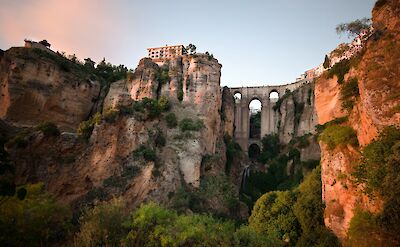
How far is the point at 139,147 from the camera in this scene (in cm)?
3594

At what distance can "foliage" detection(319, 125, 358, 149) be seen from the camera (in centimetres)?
1991

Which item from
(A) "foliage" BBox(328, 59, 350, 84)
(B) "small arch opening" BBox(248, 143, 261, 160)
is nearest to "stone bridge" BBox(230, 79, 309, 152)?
(B) "small arch opening" BBox(248, 143, 261, 160)

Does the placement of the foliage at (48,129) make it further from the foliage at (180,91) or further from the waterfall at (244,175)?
the waterfall at (244,175)

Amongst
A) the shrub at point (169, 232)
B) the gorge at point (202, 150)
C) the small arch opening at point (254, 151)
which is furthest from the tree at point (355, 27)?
the small arch opening at point (254, 151)

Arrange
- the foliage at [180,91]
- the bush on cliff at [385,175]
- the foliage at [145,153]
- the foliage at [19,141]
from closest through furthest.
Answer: the bush on cliff at [385,175] < the foliage at [19,141] < the foliage at [145,153] < the foliage at [180,91]

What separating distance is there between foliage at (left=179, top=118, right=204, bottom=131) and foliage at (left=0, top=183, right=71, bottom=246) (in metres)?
18.5

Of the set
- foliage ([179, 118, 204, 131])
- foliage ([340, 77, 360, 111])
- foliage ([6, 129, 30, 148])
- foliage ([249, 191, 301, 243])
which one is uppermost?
foliage ([340, 77, 360, 111])

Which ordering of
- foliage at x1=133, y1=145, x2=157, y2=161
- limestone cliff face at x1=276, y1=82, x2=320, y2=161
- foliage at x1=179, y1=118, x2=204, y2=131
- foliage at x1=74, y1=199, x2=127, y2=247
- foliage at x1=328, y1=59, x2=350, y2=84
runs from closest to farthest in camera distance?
foliage at x1=74, y1=199, x2=127, y2=247, foliage at x1=328, y1=59, x2=350, y2=84, foliage at x1=133, y1=145, x2=157, y2=161, foliage at x1=179, y1=118, x2=204, y2=131, limestone cliff face at x1=276, y1=82, x2=320, y2=161

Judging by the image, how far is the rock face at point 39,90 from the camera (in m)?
36.2

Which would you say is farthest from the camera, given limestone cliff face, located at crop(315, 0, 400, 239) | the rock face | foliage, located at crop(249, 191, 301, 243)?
the rock face

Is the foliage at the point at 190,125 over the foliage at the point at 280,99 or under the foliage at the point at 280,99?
under

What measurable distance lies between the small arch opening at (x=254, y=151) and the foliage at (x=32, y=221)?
1383 inches

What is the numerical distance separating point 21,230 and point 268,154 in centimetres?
3705

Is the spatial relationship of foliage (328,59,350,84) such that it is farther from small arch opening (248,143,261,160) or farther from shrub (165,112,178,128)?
small arch opening (248,143,261,160)
